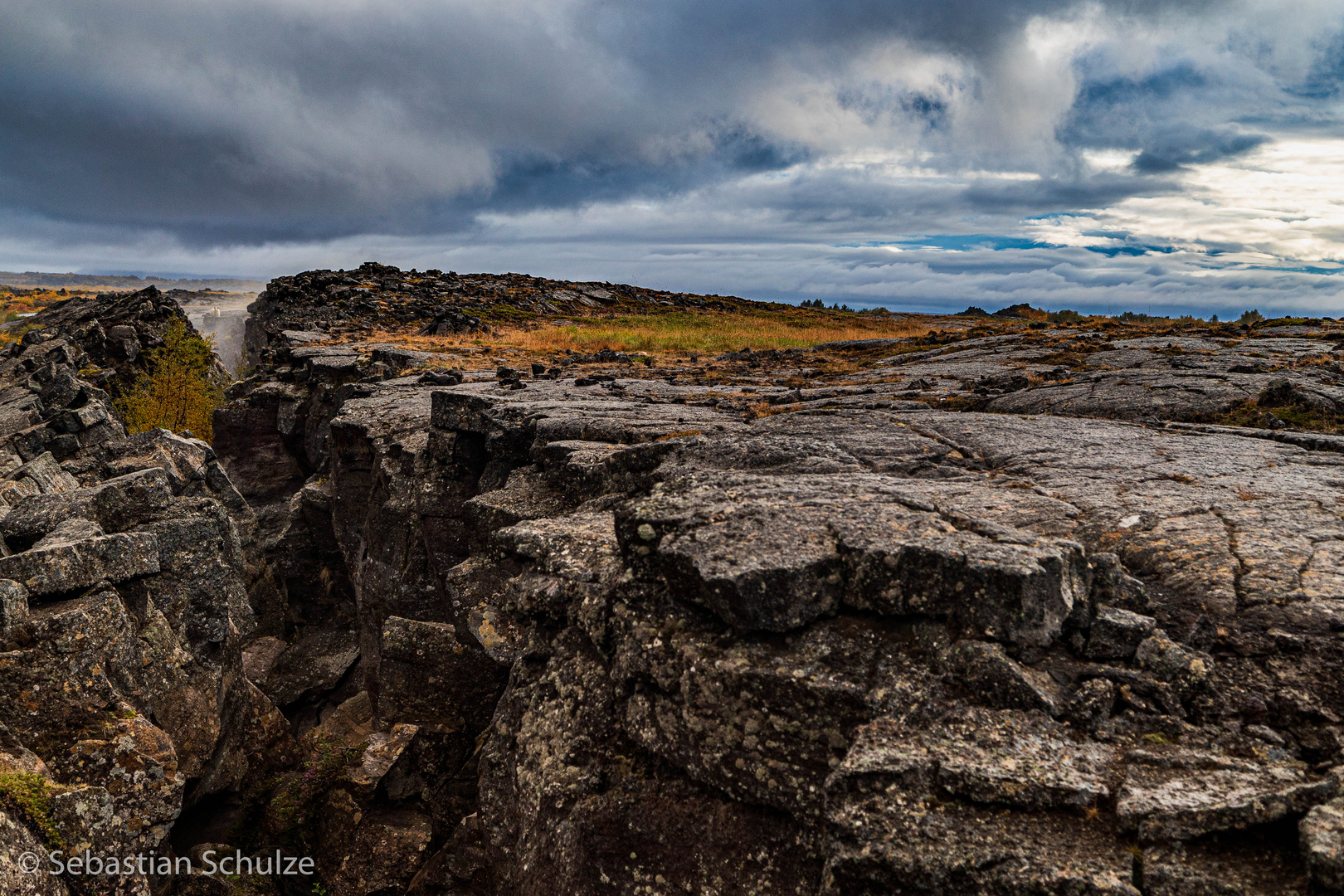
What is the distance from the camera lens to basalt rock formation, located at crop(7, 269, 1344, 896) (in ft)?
17.5

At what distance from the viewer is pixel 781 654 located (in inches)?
261

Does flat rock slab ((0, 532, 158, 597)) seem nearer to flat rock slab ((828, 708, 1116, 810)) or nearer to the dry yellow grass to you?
flat rock slab ((828, 708, 1116, 810))

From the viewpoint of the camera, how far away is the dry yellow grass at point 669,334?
41.5m

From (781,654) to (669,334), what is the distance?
145ft

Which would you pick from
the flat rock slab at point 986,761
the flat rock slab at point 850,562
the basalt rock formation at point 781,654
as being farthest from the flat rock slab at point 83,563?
the flat rock slab at point 986,761

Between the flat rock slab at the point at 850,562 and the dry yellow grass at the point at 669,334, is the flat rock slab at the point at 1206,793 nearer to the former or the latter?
the flat rock slab at the point at 850,562

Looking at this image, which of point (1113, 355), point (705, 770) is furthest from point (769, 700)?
point (1113, 355)

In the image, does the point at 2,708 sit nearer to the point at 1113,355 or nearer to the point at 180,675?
the point at 180,675

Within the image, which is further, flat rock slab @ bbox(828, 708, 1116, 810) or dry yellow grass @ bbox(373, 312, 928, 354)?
dry yellow grass @ bbox(373, 312, 928, 354)

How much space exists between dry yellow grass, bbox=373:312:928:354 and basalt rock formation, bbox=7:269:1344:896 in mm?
24080

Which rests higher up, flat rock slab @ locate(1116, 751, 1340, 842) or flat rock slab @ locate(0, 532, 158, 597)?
A: flat rock slab @ locate(1116, 751, 1340, 842)

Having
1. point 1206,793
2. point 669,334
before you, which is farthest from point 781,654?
point 669,334

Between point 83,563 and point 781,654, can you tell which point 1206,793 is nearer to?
point 781,654

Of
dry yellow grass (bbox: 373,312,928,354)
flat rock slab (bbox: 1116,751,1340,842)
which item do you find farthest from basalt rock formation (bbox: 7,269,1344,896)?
dry yellow grass (bbox: 373,312,928,354)
